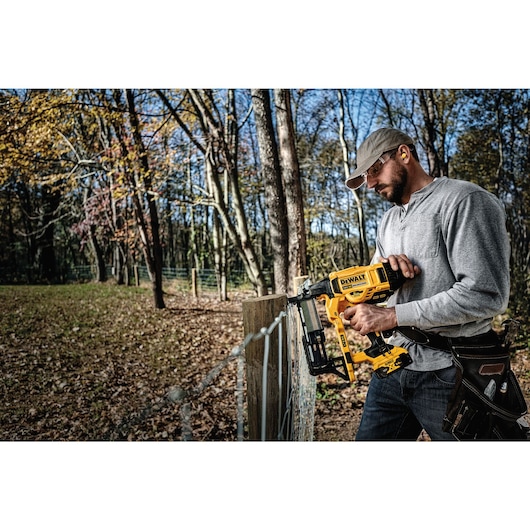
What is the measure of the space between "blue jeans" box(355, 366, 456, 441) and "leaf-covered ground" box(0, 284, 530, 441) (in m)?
1.10

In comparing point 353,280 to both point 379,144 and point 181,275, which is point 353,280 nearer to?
point 379,144

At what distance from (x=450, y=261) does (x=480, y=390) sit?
43cm

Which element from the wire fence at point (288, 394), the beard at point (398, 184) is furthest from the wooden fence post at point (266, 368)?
the beard at point (398, 184)

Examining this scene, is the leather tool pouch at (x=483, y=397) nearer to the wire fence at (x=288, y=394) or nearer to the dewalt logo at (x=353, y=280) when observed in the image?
the dewalt logo at (x=353, y=280)

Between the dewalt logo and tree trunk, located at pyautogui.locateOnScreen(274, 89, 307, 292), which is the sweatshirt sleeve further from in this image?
tree trunk, located at pyautogui.locateOnScreen(274, 89, 307, 292)

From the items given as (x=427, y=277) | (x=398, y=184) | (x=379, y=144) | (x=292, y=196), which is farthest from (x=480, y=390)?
(x=292, y=196)

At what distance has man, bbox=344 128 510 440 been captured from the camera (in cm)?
130

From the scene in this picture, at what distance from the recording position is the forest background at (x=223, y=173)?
8.14 feet

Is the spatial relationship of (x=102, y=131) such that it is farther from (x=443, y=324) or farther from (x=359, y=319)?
(x=443, y=324)

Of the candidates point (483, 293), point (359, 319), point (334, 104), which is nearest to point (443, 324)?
point (483, 293)

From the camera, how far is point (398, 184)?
1548 millimetres

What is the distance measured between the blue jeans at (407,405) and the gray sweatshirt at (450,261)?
0.05 metres

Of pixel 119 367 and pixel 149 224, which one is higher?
pixel 149 224
